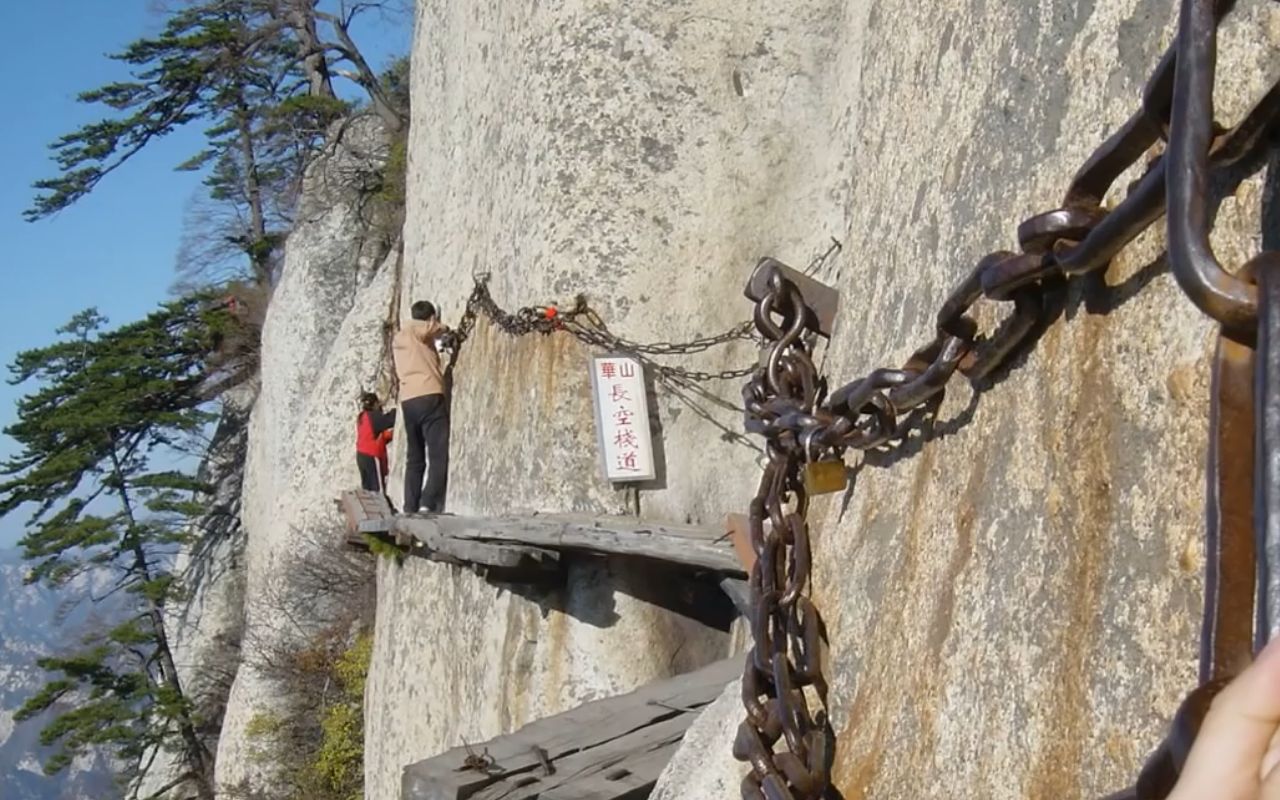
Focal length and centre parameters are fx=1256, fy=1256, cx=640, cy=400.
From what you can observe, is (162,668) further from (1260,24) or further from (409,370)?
(1260,24)

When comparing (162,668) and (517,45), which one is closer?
(517,45)

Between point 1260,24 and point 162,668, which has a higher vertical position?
point 1260,24

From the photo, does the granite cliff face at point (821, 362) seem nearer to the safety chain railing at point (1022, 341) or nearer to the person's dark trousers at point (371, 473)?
the safety chain railing at point (1022, 341)

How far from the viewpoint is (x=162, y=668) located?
18016 mm

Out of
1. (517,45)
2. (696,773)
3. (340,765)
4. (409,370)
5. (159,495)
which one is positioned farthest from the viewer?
(159,495)

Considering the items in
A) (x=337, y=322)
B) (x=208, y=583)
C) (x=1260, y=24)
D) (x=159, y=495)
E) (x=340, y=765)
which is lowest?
(x=340, y=765)

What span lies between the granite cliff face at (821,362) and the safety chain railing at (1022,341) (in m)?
0.07

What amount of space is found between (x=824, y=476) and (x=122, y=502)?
717 inches

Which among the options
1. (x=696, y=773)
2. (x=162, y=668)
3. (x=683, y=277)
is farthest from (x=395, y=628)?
(x=162, y=668)

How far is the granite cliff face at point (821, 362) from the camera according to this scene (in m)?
1.36

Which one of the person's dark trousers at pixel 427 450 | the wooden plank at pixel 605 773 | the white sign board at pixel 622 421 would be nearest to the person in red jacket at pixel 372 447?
the person's dark trousers at pixel 427 450

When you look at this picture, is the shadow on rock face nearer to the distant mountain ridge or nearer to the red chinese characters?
the red chinese characters

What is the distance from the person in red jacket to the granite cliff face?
1.03 metres

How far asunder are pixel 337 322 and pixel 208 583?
4.56 meters
